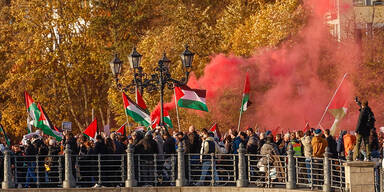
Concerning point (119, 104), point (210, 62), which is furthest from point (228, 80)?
point (119, 104)

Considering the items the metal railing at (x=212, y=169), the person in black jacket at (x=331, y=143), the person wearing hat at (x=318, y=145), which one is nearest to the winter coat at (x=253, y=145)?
the metal railing at (x=212, y=169)

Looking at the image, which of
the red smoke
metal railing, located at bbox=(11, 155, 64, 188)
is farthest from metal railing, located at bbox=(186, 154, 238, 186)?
the red smoke

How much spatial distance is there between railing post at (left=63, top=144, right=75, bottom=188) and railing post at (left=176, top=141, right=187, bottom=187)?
2.86 meters

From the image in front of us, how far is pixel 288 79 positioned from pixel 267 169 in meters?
27.0

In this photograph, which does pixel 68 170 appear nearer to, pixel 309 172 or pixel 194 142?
pixel 194 142

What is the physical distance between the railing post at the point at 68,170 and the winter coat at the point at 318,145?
6.66m

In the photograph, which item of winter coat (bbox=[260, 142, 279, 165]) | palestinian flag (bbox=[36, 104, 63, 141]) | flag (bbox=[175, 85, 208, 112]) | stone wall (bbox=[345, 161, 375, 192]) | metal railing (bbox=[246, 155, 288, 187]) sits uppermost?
flag (bbox=[175, 85, 208, 112])

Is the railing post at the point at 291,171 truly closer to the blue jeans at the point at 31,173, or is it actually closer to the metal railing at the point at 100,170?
the metal railing at the point at 100,170

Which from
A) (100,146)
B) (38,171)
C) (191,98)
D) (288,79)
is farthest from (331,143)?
(288,79)

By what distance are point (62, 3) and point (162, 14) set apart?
544 centimetres

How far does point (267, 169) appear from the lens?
1070 inches

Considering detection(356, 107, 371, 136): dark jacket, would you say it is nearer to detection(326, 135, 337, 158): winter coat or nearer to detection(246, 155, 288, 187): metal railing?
detection(326, 135, 337, 158): winter coat

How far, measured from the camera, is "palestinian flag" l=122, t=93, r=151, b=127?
3275 centimetres

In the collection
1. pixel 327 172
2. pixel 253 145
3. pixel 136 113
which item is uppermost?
pixel 136 113
